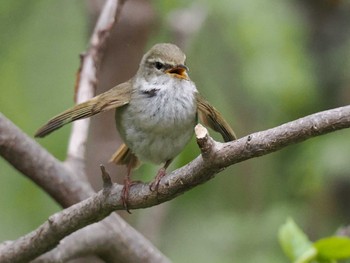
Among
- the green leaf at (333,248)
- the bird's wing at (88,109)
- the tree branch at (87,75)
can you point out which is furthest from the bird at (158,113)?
the green leaf at (333,248)

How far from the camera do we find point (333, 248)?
311 centimetres

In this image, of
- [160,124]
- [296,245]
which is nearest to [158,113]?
[160,124]

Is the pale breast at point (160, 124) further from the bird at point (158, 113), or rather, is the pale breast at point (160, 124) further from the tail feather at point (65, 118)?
the tail feather at point (65, 118)

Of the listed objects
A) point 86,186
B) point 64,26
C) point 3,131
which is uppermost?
point 64,26

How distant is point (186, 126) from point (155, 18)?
1.92 metres

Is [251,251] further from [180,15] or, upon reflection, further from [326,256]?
[326,256]

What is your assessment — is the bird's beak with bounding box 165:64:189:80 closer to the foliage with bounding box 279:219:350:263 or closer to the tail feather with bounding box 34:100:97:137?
the tail feather with bounding box 34:100:97:137

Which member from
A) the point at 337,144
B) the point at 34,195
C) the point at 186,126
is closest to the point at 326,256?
the point at 186,126

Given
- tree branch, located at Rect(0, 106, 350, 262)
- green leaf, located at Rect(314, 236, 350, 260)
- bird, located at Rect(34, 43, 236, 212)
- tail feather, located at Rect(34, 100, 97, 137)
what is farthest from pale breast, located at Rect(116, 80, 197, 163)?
green leaf, located at Rect(314, 236, 350, 260)

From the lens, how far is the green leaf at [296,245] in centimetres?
312

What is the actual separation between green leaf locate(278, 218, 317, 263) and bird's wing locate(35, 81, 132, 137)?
963 millimetres

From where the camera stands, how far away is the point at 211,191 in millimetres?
6164

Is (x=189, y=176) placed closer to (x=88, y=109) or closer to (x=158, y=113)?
(x=88, y=109)

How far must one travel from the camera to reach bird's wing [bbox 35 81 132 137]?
12.0ft
